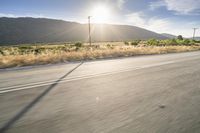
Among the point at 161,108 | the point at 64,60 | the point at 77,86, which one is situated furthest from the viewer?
the point at 64,60

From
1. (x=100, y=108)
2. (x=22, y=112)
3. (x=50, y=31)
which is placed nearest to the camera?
(x=22, y=112)

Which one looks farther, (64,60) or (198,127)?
(64,60)

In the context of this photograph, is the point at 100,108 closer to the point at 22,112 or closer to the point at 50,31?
the point at 22,112

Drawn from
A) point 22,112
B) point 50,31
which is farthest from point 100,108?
point 50,31

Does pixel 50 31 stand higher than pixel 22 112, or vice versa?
pixel 50 31

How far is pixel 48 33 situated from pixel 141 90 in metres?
135

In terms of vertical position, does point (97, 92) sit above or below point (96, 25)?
below

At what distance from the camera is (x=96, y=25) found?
166125 millimetres

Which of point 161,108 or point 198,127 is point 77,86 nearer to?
point 161,108

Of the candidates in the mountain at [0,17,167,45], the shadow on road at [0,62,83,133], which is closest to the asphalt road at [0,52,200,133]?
the shadow on road at [0,62,83,133]

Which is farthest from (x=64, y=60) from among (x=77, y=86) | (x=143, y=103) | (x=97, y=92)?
(x=143, y=103)

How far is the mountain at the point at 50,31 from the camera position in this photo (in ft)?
379

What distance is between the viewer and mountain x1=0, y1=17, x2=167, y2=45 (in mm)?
115488

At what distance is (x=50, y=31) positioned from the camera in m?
136
